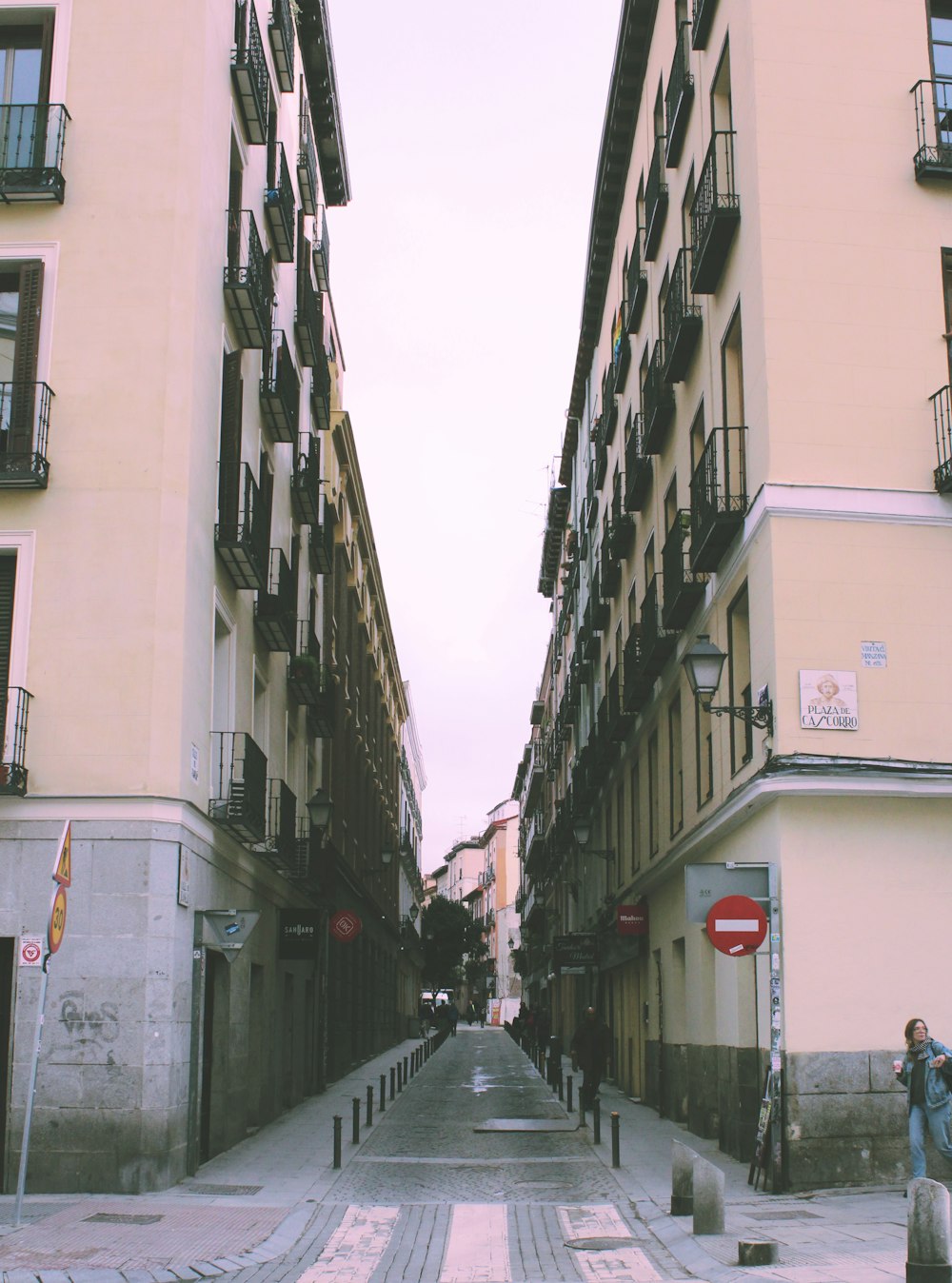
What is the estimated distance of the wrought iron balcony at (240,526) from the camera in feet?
58.0

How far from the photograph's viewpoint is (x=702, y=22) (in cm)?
1933

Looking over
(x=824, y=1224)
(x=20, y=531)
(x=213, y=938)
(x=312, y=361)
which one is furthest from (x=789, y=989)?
(x=312, y=361)

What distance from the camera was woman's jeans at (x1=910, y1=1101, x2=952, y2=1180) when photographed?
41.3 ft

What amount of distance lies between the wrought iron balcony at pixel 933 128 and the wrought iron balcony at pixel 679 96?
15.1 ft

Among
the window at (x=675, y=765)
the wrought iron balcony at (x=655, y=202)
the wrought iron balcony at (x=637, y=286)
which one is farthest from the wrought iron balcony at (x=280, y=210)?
the window at (x=675, y=765)

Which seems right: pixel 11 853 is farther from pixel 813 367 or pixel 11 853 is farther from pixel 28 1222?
pixel 813 367

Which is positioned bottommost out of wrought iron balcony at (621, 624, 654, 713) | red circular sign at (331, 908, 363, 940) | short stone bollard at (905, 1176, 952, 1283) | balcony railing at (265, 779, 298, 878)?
short stone bollard at (905, 1176, 952, 1283)

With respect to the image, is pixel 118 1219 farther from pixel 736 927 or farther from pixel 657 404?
pixel 657 404

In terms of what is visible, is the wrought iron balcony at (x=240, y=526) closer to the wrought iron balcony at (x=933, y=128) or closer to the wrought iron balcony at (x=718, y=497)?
the wrought iron balcony at (x=718, y=497)

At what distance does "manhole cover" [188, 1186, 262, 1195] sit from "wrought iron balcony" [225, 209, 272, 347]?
10.5m

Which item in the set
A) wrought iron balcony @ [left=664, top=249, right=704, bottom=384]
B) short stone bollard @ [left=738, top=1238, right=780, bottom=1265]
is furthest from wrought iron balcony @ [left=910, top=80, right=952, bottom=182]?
short stone bollard @ [left=738, top=1238, right=780, bottom=1265]

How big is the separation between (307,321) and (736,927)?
1628 cm

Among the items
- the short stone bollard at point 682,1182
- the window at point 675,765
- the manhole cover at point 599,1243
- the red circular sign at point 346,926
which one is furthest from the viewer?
the red circular sign at point 346,926

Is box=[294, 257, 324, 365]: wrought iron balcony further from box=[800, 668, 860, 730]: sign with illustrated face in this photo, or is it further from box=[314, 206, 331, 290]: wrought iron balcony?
box=[800, 668, 860, 730]: sign with illustrated face
